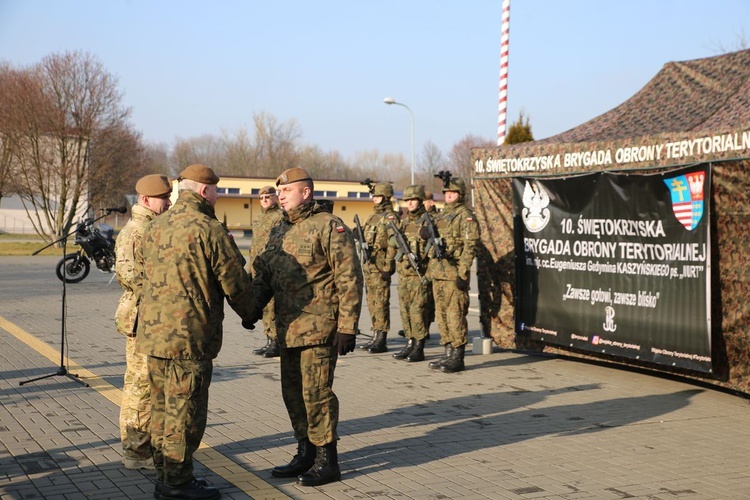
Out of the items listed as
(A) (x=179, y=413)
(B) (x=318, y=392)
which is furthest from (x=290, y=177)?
(A) (x=179, y=413)

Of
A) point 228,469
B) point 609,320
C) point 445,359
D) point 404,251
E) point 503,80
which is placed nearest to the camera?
point 228,469

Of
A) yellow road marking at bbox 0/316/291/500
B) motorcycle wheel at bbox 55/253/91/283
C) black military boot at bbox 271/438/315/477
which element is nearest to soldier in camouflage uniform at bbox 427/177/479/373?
yellow road marking at bbox 0/316/291/500

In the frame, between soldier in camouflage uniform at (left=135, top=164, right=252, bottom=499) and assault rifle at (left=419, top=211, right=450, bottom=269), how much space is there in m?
4.91

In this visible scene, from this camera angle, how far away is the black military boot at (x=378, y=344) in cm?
1152

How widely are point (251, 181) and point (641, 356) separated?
174ft

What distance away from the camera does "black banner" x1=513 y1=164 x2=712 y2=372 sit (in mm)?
8625

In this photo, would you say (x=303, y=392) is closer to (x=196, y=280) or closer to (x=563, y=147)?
(x=196, y=280)

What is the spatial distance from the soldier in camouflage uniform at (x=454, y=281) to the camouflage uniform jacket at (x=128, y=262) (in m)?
4.36

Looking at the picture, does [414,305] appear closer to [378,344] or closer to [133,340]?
[378,344]

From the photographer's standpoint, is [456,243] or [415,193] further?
[415,193]

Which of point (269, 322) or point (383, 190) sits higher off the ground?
point (383, 190)

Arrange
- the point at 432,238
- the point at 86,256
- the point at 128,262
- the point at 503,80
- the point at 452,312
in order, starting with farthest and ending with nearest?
1. the point at 86,256
2. the point at 503,80
3. the point at 432,238
4. the point at 452,312
5. the point at 128,262

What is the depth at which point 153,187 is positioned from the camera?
633 cm

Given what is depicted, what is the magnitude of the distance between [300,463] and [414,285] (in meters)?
5.15
